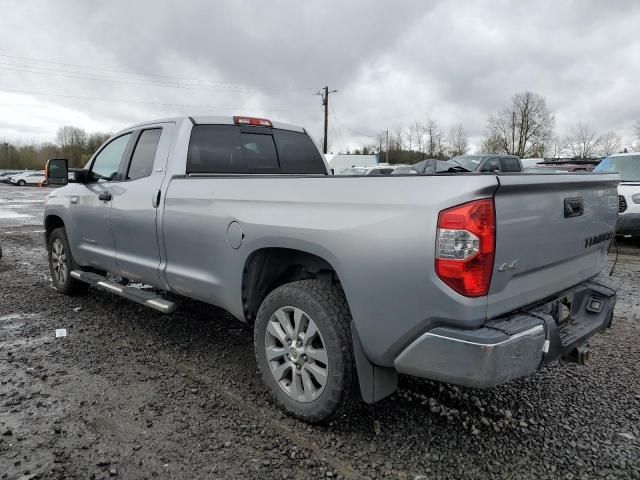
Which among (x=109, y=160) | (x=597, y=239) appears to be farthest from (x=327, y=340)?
(x=109, y=160)

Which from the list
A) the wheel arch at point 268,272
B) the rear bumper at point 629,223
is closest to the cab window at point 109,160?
the wheel arch at point 268,272

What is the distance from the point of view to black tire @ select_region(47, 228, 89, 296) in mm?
5410

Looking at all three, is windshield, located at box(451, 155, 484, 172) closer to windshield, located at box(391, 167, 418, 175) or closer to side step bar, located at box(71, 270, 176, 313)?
windshield, located at box(391, 167, 418, 175)

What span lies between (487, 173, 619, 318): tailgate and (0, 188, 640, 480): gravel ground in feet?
2.86

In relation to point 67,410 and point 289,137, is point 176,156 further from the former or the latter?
point 67,410

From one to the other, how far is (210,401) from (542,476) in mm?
2012

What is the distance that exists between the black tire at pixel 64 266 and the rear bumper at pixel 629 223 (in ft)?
29.6

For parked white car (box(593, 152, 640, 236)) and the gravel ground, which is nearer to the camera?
the gravel ground

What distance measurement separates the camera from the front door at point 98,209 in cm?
454

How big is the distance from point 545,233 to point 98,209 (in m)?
4.03

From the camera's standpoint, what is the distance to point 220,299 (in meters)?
3.35

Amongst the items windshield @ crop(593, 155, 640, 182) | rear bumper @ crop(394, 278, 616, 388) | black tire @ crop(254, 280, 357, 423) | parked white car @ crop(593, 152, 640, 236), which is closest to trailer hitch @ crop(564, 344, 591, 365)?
rear bumper @ crop(394, 278, 616, 388)

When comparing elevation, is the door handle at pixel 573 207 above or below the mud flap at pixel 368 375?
above

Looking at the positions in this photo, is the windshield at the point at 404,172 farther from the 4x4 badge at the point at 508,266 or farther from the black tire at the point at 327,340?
the black tire at the point at 327,340
